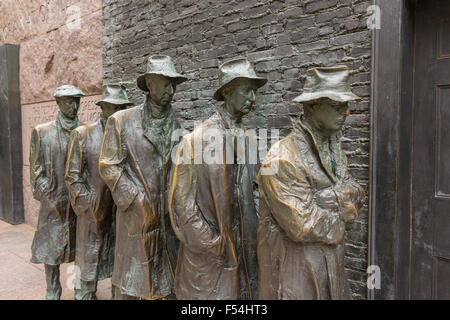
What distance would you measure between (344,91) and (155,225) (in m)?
1.95

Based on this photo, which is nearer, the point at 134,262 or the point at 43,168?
the point at 134,262

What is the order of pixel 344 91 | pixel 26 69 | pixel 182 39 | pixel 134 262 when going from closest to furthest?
pixel 344 91 → pixel 134 262 → pixel 182 39 → pixel 26 69

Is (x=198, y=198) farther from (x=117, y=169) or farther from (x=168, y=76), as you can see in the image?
(x=168, y=76)

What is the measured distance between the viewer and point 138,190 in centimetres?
305

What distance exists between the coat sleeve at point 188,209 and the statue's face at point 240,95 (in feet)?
1.43

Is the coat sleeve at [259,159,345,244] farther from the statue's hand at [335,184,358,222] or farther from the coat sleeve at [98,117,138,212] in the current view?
the coat sleeve at [98,117,138,212]

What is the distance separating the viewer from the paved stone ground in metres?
4.32

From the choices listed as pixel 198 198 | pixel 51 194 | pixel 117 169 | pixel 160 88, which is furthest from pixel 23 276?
pixel 198 198

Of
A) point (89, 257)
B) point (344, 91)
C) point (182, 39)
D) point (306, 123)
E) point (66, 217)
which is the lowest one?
point (89, 257)

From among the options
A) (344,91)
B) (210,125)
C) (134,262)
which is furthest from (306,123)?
(134,262)

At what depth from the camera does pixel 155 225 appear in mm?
3152

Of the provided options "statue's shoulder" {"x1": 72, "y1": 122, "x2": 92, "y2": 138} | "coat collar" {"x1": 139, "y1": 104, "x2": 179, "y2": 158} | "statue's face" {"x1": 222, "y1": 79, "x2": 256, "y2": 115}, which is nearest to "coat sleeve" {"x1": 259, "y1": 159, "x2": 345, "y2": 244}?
"statue's face" {"x1": 222, "y1": 79, "x2": 256, "y2": 115}

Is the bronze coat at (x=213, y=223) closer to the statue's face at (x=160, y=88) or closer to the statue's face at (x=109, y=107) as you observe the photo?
the statue's face at (x=160, y=88)

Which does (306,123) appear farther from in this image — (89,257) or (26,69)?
(26,69)
